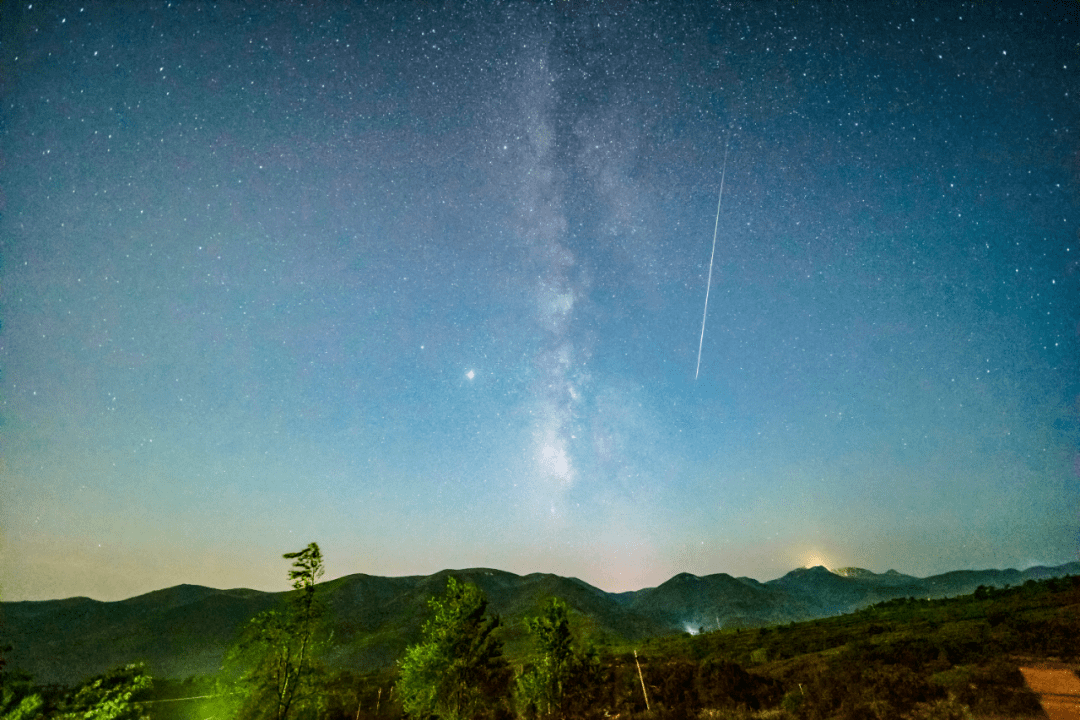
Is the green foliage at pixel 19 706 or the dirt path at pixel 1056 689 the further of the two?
the dirt path at pixel 1056 689

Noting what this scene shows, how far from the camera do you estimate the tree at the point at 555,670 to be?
31125 mm

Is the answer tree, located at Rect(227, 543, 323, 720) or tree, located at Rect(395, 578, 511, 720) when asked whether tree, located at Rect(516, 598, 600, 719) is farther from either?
tree, located at Rect(227, 543, 323, 720)

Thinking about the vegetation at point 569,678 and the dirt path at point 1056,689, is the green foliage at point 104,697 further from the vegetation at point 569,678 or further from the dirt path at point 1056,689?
the dirt path at point 1056,689

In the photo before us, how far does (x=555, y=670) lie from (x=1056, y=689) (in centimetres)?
2933

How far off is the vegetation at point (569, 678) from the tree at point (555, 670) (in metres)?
0.09

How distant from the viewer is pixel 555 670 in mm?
31375

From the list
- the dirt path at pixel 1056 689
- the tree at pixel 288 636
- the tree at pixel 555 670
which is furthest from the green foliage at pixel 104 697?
the dirt path at pixel 1056 689

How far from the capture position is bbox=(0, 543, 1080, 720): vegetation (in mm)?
21656

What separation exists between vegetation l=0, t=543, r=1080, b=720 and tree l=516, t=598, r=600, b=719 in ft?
0.28

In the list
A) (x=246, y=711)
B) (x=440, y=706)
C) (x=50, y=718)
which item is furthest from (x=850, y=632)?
(x=50, y=718)

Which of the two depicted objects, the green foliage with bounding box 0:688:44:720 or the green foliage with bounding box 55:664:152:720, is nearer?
the green foliage with bounding box 0:688:44:720

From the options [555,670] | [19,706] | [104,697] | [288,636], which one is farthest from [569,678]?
[19,706]

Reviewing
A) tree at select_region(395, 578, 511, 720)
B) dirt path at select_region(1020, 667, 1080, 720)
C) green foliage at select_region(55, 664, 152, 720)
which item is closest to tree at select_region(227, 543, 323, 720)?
green foliage at select_region(55, 664, 152, 720)

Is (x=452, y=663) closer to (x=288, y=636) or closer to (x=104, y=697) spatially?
(x=288, y=636)
